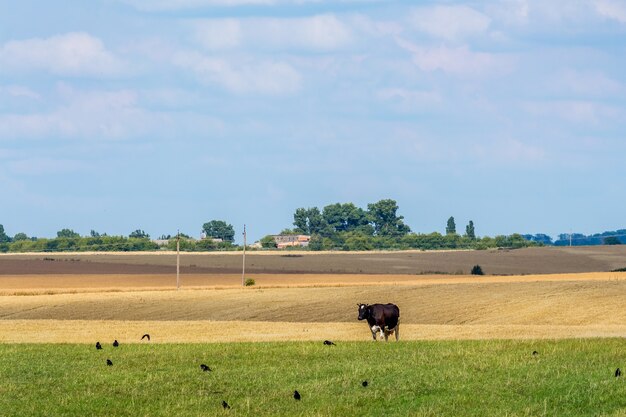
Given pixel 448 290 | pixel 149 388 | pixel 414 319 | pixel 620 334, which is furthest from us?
pixel 448 290

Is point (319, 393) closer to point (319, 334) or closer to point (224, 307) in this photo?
A: point (319, 334)

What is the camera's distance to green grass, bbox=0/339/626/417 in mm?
24047

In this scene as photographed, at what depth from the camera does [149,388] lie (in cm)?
2653

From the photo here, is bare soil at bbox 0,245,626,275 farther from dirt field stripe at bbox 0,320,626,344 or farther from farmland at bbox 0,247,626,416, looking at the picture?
dirt field stripe at bbox 0,320,626,344

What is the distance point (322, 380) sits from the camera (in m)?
27.3

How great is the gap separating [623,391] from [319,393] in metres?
6.67

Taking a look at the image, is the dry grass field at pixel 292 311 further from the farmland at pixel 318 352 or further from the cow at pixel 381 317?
the cow at pixel 381 317

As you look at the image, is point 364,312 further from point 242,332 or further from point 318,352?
point 242,332

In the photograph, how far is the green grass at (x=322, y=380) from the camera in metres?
24.0

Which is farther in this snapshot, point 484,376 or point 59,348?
point 59,348

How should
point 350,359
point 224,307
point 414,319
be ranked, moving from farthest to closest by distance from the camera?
1. point 224,307
2. point 414,319
3. point 350,359

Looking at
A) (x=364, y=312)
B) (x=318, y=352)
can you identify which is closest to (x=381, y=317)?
(x=364, y=312)

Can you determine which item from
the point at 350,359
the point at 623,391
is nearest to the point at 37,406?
the point at 350,359

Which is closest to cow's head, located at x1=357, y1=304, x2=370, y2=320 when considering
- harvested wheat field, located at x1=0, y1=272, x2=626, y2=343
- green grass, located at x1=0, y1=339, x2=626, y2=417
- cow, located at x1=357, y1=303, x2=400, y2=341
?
cow, located at x1=357, y1=303, x2=400, y2=341
